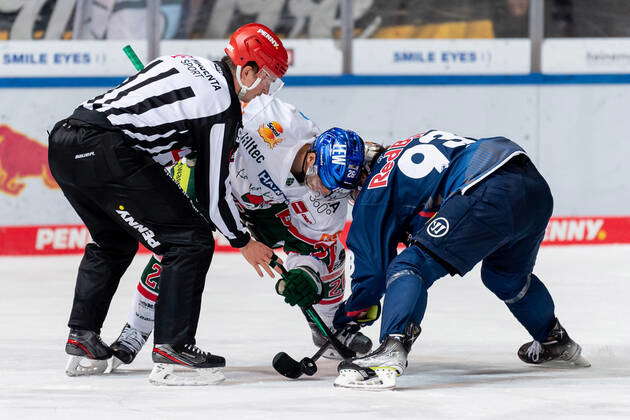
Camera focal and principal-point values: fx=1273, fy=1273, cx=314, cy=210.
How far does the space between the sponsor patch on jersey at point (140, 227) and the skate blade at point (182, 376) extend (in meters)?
0.38

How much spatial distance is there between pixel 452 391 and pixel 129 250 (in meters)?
1.19

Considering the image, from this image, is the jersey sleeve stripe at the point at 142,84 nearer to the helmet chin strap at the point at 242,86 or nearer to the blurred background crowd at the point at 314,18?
the helmet chin strap at the point at 242,86

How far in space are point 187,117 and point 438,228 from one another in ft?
2.75

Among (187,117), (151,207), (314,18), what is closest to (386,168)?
(187,117)

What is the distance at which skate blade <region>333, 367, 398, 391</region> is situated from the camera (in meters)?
3.81

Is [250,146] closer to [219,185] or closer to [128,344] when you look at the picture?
[219,185]

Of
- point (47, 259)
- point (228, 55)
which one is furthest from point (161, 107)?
point (47, 259)

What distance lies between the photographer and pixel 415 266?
386 centimetres

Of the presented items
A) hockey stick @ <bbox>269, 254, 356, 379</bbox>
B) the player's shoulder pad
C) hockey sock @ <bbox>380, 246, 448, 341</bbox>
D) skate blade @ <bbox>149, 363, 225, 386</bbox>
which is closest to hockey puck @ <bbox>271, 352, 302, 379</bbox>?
hockey stick @ <bbox>269, 254, 356, 379</bbox>

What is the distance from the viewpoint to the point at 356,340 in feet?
14.6

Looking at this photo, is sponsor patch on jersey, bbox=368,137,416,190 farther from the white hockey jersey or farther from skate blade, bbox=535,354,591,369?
skate blade, bbox=535,354,591,369

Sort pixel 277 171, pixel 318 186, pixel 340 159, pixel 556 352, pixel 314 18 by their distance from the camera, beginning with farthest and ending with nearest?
pixel 314 18, pixel 277 171, pixel 556 352, pixel 318 186, pixel 340 159

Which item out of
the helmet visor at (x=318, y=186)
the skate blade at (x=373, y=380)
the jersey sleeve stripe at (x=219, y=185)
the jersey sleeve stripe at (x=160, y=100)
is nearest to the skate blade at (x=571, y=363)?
the skate blade at (x=373, y=380)

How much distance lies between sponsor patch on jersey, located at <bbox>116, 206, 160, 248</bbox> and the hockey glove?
1.60ft
